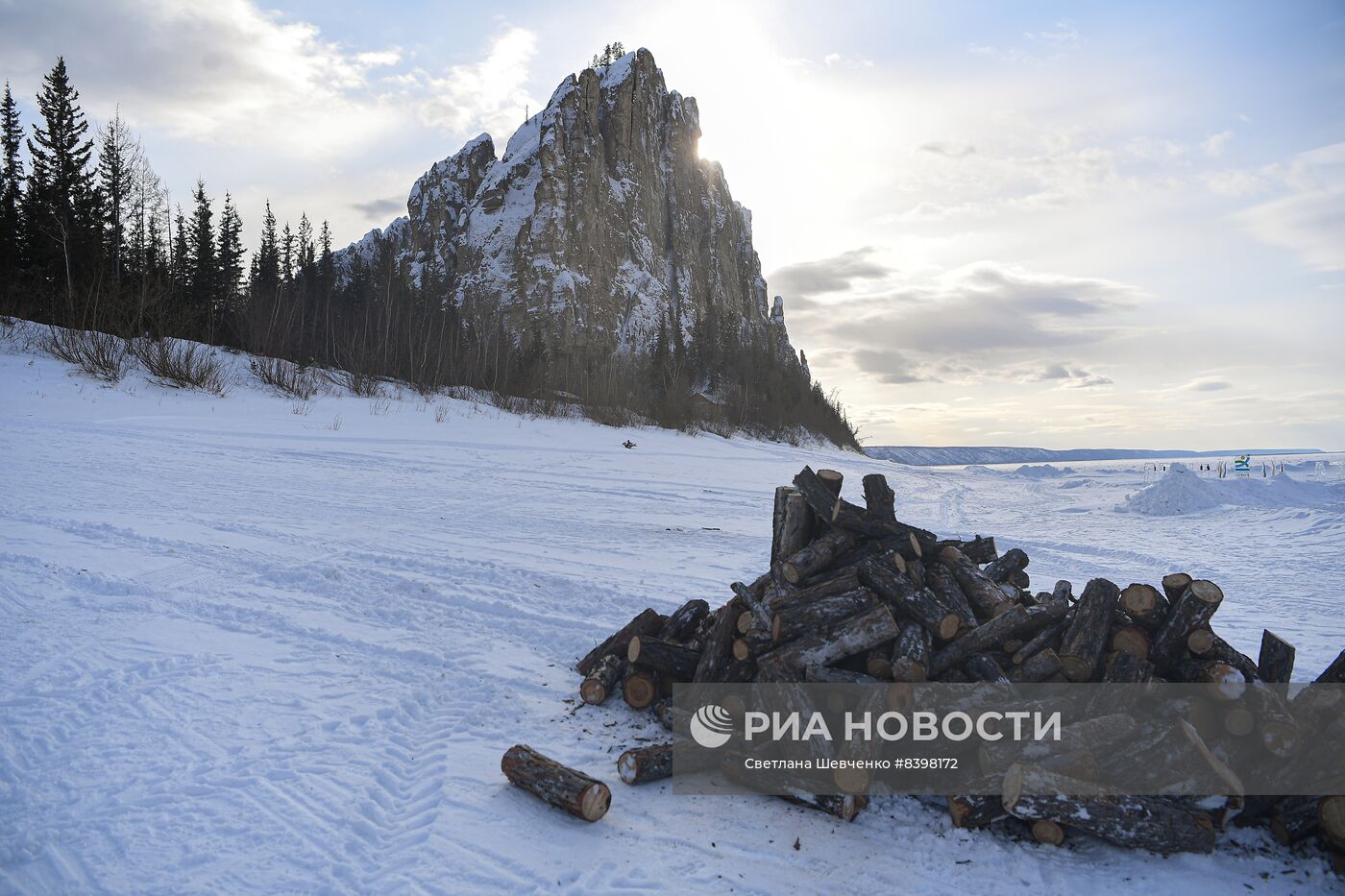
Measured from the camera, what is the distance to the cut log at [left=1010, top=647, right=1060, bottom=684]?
4406 millimetres

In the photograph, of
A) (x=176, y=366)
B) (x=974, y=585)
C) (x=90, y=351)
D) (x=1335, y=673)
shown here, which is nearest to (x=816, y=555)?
(x=974, y=585)

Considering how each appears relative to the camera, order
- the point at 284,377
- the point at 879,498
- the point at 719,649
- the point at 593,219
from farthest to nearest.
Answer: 1. the point at 593,219
2. the point at 284,377
3. the point at 879,498
4. the point at 719,649

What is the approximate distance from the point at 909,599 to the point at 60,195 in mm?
47055

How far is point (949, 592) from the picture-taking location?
5.09m

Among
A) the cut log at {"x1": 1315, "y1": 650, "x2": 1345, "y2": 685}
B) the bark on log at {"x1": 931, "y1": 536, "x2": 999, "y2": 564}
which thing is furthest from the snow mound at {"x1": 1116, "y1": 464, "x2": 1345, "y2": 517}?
the cut log at {"x1": 1315, "y1": 650, "x2": 1345, "y2": 685}

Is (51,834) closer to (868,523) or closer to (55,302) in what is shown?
(868,523)

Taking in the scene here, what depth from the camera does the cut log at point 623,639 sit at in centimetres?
566

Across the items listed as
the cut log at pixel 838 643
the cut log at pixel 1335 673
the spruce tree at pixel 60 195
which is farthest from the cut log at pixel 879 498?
the spruce tree at pixel 60 195

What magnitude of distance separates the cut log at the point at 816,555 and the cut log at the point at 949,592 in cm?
65

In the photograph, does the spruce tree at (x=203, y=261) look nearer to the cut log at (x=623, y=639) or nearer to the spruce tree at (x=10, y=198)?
the spruce tree at (x=10, y=198)

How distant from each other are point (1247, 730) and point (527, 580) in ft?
21.1

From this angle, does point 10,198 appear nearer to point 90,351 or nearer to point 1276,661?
point 90,351

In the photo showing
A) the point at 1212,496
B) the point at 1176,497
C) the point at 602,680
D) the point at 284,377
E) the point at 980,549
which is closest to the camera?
the point at 602,680

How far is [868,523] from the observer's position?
17.9 feet
